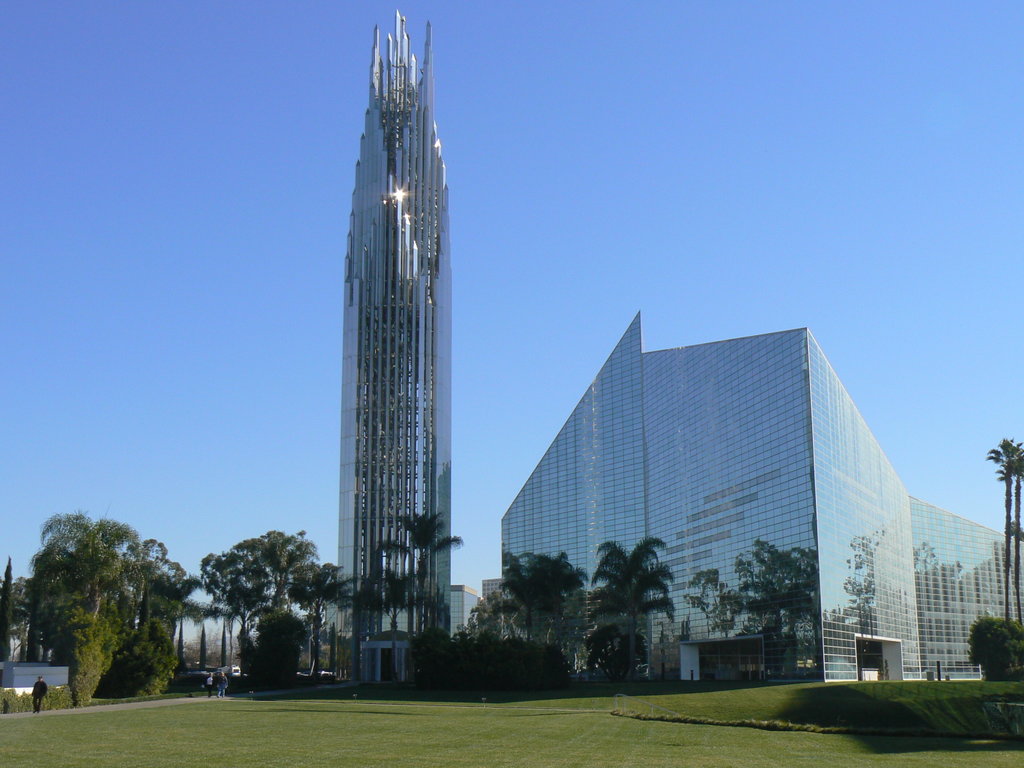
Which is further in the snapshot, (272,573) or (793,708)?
(272,573)

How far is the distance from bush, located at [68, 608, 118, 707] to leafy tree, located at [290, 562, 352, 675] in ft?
122

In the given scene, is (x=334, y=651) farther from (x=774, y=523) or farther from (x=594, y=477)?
(x=594, y=477)

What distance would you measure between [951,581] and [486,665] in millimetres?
55512

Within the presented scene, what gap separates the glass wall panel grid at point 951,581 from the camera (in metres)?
94.9

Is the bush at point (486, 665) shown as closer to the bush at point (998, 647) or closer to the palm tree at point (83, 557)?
the palm tree at point (83, 557)

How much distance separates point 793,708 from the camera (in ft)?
113

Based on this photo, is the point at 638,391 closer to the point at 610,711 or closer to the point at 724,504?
the point at 724,504

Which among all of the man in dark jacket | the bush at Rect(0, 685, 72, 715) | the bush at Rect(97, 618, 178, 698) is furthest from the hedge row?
the bush at Rect(97, 618, 178, 698)

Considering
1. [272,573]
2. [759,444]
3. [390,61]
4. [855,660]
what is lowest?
[855,660]

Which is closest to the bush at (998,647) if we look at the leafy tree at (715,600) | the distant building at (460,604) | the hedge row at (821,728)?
the leafy tree at (715,600)

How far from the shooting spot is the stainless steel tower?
8944 cm

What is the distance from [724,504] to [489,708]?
47896mm

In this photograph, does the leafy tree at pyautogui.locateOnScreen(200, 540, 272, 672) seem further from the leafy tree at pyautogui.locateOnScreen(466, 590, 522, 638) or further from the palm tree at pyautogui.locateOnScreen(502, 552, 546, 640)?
the leafy tree at pyautogui.locateOnScreen(466, 590, 522, 638)

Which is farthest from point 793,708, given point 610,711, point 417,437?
point 417,437
